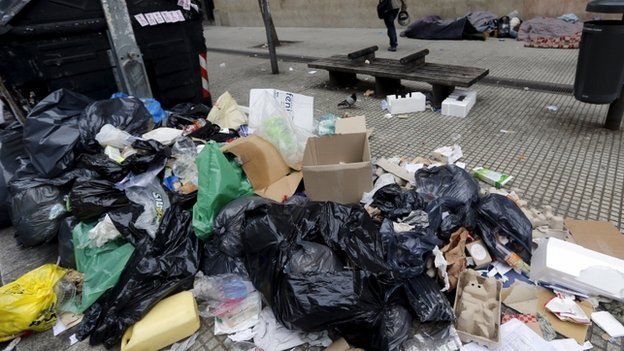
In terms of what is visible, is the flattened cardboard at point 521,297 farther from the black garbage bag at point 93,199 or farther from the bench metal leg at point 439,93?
the bench metal leg at point 439,93

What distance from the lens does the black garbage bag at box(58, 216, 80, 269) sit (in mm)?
2562

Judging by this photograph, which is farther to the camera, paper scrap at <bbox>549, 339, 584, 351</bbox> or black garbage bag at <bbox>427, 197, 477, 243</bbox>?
black garbage bag at <bbox>427, 197, 477, 243</bbox>

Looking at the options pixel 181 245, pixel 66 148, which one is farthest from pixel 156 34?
pixel 181 245

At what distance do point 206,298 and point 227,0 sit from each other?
15.7 m

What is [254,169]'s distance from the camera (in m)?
2.83

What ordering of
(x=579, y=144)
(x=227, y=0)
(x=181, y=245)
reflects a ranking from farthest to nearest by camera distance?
(x=227, y=0) → (x=579, y=144) → (x=181, y=245)

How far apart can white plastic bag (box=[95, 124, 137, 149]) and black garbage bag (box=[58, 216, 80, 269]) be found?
0.71m

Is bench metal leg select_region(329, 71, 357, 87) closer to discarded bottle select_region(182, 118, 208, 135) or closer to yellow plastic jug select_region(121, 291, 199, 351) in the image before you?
discarded bottle select_region(182, 118, 208, 135)

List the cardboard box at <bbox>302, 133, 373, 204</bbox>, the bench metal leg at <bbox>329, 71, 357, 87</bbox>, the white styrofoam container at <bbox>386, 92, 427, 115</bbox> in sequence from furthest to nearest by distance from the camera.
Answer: the bench metal leg at <bbox>329, 71, 357, 87</bbox> < the white styrofoam container at <bbox>386, 92, 427, 115</bbox> < the cardboard box at <bbox>302, 133, 373, 204</bbox>

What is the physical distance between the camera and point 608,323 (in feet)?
6.10

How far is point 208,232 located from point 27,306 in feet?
3.43

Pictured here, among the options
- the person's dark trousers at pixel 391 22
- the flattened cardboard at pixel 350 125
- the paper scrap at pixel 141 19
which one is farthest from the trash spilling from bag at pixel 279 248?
the person's dark trousers at pixel 391 22

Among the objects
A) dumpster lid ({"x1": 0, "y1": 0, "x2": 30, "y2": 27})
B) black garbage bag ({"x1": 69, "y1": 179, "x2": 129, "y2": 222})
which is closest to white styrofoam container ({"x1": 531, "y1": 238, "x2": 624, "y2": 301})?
black garbage bag ({"x1": 69, "y1": 179, "x2": 129, "y2": 222})

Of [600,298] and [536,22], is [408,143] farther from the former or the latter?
[536,22]
